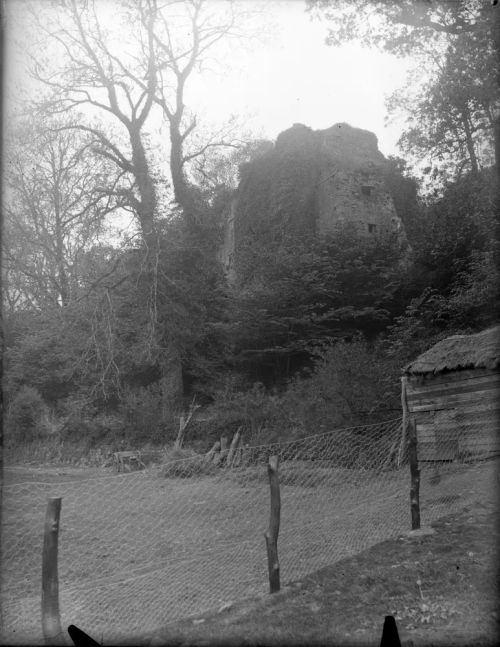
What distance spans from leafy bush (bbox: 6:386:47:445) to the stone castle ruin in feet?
25.4

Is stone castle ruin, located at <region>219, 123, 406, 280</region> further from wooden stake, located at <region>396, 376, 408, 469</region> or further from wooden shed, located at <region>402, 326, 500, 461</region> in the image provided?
wooden shed, located at <region>402, 326, 500, 461</region>

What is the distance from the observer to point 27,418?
711 inches

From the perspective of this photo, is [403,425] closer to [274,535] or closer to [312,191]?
[274,535]

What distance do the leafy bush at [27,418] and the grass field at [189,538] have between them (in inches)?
352

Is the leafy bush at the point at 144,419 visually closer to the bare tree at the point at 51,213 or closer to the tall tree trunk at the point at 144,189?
the bare tree at the point at 51,213

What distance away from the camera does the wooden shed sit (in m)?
9.41

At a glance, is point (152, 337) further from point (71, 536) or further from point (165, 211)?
point (71, 536)

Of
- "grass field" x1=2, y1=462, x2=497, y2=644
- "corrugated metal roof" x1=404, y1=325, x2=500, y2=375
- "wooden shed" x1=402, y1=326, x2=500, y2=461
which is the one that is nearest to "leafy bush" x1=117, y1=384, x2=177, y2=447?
"grass field" x1=2, y1=462, x2=497, y2=644


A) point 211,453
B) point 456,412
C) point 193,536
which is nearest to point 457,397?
point 456,412

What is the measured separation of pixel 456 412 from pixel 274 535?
617 cm

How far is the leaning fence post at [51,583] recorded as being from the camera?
3.34 m

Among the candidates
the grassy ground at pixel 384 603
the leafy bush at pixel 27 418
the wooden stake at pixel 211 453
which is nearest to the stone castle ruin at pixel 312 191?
the wooden stake at pixel 211 453

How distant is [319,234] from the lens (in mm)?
19969

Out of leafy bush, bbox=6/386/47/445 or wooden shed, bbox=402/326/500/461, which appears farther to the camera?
leafy bush, bbox=6/386/47/445
